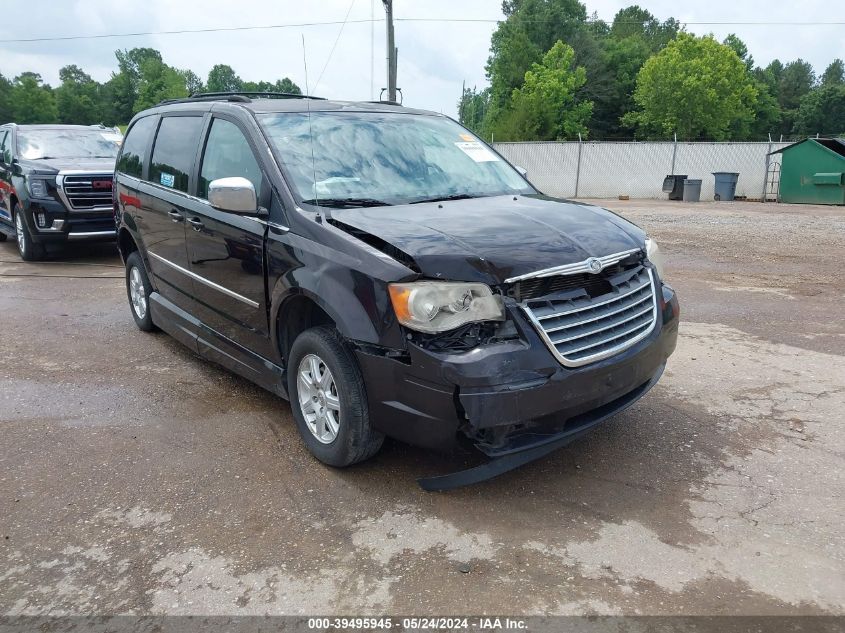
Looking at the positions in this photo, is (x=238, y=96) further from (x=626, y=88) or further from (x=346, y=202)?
(x=626, y=88)

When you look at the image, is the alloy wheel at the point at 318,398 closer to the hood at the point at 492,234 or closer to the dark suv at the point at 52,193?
the hood at the point at 492,234

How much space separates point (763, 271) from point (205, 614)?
8.87 m

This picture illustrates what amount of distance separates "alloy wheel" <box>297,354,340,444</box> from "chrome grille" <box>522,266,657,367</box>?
108 centimetres

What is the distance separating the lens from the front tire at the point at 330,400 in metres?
3.29

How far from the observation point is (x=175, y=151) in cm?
505

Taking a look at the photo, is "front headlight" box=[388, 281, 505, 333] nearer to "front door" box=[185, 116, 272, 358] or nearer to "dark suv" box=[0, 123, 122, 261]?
"front door" box=[185, 116, 272, 358]

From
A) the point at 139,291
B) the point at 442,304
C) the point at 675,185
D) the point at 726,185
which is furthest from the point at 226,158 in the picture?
the point at 726,185

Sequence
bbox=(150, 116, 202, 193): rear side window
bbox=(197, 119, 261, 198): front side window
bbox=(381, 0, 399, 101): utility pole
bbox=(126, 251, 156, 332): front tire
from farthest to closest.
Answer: bbox=(381, 0, 399, 101): utility pole < bbox=(126, 251, 156, 332): front tire < bbox=(150, 116, 202, 193): rear side window < bbox=(197, 119, 261, 198): front side window

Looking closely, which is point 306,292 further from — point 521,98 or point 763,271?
point 521,98

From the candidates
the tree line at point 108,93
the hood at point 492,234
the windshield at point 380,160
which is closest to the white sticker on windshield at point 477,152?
the windshield at point 380,160

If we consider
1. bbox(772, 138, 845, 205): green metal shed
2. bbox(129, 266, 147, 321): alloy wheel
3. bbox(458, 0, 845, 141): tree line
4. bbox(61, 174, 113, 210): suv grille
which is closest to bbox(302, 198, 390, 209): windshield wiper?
bbox(129, 266, 147, 321): alloy wheel

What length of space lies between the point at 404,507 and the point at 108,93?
400 ft

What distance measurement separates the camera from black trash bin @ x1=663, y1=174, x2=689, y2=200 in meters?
26.7

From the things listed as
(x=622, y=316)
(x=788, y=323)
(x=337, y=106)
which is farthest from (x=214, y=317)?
(x=788, y=323)
